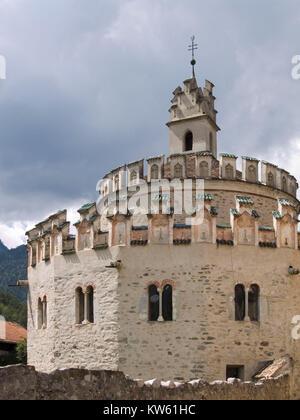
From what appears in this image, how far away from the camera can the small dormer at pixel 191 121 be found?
25.9 m

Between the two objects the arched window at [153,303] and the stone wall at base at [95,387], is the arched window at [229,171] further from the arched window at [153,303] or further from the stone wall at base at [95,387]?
the stone wall at base at [95,387]

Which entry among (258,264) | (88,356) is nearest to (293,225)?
(258,264)

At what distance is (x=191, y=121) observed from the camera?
26141mm

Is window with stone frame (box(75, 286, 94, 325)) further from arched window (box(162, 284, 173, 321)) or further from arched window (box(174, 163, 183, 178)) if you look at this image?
arched window (box(174, 163, 183, 178))

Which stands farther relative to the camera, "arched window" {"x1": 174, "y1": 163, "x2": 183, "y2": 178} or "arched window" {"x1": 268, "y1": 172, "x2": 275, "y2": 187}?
"arched window" {"x1": 268, "y1": 172, "x2": 275, "y2": 187}

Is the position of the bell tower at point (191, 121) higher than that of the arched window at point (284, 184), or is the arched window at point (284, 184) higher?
the bell tower at point (191, 121)

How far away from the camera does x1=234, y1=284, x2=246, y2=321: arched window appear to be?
20297mm

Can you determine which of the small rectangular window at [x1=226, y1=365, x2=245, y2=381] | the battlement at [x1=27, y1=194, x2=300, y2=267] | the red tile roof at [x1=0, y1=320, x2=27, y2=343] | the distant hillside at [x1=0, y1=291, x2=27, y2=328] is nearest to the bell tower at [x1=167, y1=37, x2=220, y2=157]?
the battlement at [x1=27, y1=194, x2=300, y2=267]

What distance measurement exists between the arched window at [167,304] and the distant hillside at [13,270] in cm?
10315

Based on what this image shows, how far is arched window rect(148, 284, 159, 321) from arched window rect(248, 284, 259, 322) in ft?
10.9

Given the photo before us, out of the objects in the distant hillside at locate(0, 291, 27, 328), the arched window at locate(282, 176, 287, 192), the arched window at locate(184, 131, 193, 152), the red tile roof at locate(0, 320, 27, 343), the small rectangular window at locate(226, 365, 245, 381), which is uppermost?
the arched window at locate(184, 131, 193, 152)

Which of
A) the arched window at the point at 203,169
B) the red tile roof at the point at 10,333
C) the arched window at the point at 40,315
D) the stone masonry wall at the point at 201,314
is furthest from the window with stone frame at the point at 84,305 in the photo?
the red tile roof at the point at 10,333

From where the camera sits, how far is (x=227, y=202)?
74.3 ft
